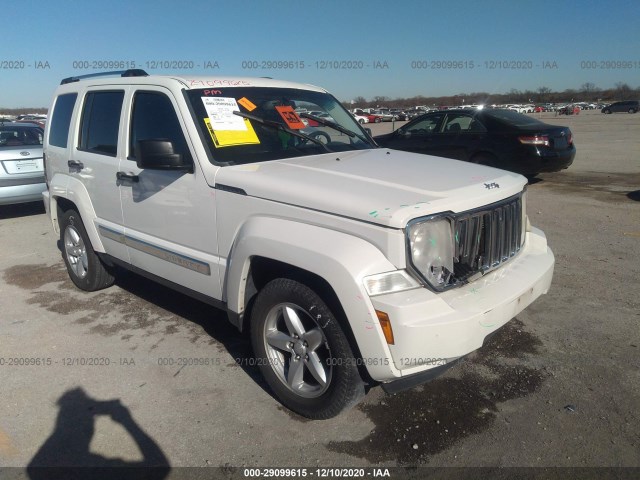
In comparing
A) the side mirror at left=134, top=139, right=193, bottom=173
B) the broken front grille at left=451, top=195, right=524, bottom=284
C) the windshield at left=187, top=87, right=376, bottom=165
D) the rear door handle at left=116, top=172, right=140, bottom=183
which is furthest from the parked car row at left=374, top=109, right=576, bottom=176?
the side mirror at left=134, top=139, right=193, bottom=173

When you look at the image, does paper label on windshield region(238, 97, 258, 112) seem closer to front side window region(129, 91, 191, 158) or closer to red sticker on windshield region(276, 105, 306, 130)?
red sticker on windshield region(276, 105, 306, 130)

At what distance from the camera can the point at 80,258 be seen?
207 inches

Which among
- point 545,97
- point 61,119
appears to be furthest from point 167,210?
point 545,97

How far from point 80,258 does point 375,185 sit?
12.0ft

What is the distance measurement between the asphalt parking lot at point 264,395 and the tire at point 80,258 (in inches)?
6.4

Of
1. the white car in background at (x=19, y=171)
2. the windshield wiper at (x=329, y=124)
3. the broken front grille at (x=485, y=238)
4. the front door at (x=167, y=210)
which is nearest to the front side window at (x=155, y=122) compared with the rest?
the front door at (x=167, y=210)

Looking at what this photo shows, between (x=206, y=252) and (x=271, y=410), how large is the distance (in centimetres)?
113

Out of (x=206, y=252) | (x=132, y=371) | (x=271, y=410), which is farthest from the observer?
(x=132, y=371)

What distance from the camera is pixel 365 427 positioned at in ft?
9.80

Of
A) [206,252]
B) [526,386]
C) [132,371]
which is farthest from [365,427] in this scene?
[132,371]

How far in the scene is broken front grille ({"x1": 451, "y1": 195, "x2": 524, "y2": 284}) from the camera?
2818mm

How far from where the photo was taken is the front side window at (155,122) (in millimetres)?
3623

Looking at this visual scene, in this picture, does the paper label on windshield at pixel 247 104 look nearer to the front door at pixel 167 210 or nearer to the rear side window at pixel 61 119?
the front door at pixel 167 210

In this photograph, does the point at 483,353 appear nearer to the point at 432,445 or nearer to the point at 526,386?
the point at 526,386
